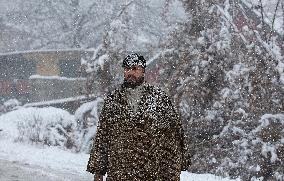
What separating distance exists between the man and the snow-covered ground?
4231mm

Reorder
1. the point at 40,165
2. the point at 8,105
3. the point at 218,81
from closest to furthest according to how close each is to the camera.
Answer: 1. the point at 40,165
2. the point at 218,81
3. the point at 8,105

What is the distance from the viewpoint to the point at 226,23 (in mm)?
11781

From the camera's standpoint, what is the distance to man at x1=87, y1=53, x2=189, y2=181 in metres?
3.13

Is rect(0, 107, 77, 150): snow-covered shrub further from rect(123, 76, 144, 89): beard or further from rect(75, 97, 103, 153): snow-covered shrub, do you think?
rect(123, 76, 144, 89): beard

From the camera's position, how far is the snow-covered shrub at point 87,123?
1234cm

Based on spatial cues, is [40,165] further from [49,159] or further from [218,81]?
[218,81]

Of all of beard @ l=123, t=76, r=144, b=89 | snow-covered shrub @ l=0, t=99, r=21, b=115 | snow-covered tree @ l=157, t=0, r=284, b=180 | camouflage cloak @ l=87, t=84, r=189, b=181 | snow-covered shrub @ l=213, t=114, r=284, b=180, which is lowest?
camouflage cloak @ l=87, t=84, r=189, b=181

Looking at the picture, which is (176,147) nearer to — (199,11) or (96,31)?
(199,11)

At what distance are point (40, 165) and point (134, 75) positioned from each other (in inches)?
215

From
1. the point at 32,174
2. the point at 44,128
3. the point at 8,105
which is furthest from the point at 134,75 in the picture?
the point at 8,105

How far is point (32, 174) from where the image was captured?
7.64m

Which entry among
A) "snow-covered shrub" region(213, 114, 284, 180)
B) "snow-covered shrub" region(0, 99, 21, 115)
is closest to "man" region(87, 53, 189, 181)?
"snow-covered shrub" region(213, 114, 284, 180)

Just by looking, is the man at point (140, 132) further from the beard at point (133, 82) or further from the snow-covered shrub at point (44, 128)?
the snow-covered shrub at point (44, 128)

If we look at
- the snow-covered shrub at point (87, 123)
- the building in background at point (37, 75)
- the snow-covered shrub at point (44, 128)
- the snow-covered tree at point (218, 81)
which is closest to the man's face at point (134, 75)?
the snow-covered tree at point (218, 81)
